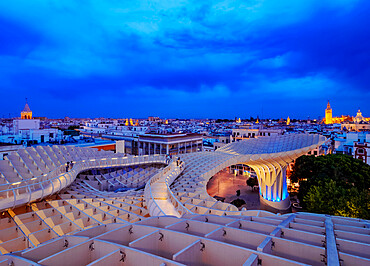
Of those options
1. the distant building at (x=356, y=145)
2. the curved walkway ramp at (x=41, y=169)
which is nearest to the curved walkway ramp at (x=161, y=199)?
the curved walkway ramp at (x=41, y=169)

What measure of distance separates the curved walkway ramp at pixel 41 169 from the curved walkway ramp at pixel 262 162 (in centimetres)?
698

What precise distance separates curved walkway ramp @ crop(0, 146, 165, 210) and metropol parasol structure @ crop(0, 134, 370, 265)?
0.21 ft

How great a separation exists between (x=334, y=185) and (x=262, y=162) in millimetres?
11490

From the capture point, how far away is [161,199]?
1581 centimetres

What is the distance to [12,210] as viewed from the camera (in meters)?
12.2

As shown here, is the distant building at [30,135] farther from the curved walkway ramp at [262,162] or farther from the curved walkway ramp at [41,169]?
the curved walkway ramp at [262,162]

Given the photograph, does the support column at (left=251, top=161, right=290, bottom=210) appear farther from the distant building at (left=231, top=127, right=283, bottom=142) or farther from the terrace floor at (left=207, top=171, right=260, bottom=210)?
the distant building at (left=231, top=127, right=283, bottom=142)

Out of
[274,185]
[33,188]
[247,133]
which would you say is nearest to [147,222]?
[33,188]

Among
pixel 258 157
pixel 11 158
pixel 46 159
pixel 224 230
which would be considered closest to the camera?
pixel 224 230

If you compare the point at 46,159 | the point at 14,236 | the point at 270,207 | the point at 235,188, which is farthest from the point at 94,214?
the point at 235,188

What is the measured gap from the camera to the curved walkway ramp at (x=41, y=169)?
40.4 ft

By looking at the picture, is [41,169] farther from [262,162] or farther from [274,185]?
[274,185]

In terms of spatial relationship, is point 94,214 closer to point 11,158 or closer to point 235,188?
point 11,158

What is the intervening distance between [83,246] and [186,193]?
39.6ft
